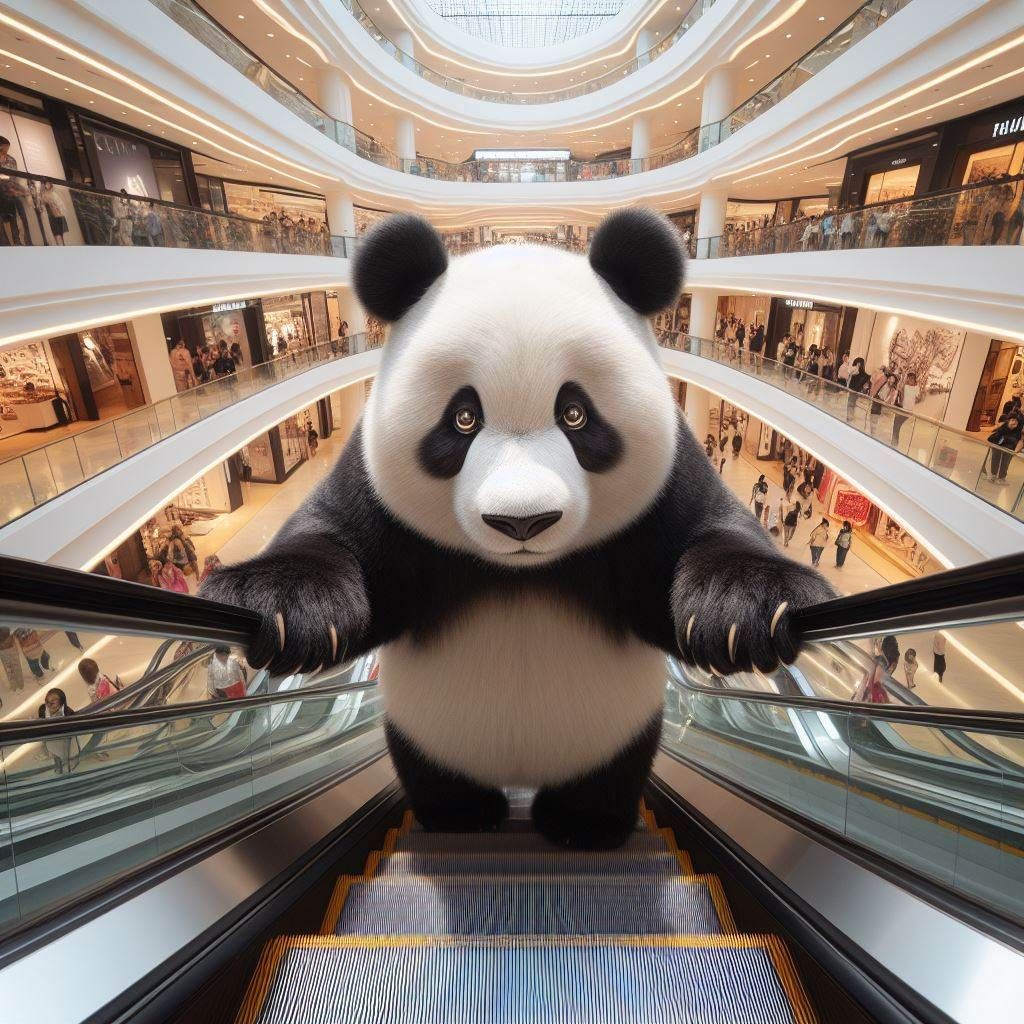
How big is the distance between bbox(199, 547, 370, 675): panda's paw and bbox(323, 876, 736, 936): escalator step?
0.68 meters

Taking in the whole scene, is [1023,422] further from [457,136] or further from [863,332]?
[457,136]

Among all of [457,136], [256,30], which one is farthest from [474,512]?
[457,136]

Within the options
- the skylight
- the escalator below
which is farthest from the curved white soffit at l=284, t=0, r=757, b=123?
the escalator below

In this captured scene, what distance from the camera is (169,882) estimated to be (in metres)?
1.37

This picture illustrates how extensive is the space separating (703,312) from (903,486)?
9.46 meters

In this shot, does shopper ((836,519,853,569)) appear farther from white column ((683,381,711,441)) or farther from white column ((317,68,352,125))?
white column ((317,68,352,125))

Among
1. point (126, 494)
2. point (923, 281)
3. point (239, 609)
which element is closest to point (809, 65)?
point (923, 281)

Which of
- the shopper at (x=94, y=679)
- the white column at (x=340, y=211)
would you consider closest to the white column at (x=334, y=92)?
the white column at (x=340, y=211)

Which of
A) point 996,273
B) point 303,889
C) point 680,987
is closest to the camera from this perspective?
point 680,987

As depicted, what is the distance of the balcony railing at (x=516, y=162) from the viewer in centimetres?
911

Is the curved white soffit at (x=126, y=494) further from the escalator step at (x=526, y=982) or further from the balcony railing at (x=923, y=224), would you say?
the balcony railing at (x=923, y=224)

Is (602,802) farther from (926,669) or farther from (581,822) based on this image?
(926,669)

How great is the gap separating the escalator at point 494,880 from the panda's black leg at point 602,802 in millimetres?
85

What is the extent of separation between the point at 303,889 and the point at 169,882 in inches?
14.0
